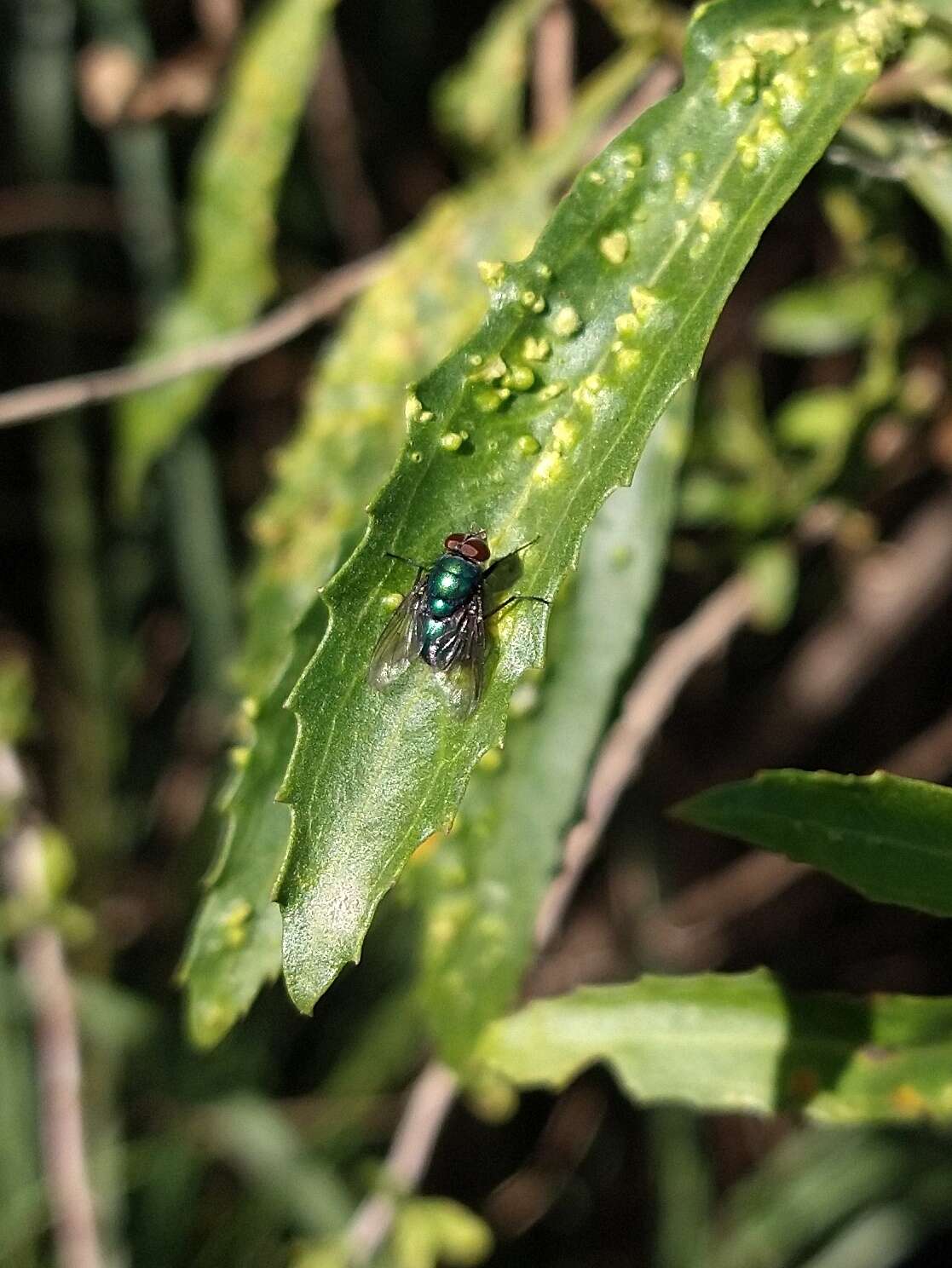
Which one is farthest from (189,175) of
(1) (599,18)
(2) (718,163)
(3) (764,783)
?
(3) (764,783)

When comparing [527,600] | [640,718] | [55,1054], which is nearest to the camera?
[527,600]

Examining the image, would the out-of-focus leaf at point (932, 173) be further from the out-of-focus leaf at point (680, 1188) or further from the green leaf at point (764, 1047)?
the out-of-focus leaf at point (680, 1188)

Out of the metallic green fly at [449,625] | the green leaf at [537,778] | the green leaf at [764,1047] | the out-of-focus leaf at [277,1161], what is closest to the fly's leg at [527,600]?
the metallic green fly at [449,625]

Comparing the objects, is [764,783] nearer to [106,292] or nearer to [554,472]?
[554,472]

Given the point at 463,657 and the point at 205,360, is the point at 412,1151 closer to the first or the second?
the point at 463,657

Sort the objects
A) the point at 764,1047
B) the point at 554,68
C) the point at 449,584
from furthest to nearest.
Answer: the point at 554,68, the point at 764,1047, the point at 449,584

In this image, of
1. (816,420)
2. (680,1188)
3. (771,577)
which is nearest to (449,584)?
(771,577)
